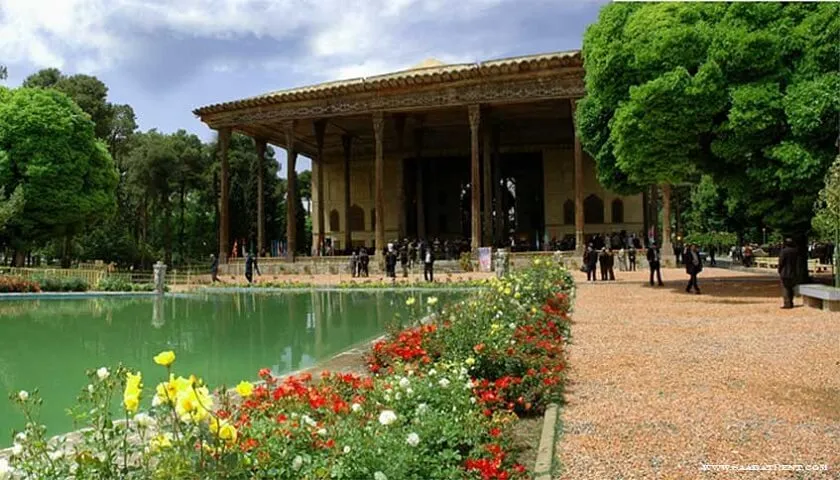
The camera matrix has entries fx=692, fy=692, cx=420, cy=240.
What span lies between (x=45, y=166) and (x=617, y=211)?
26.0m

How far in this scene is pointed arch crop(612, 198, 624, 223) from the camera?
34656 mm

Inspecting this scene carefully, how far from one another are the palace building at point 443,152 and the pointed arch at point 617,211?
0.05 meters

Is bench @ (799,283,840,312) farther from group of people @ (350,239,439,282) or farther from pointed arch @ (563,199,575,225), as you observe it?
pointed arch @ (563,199,575,225)

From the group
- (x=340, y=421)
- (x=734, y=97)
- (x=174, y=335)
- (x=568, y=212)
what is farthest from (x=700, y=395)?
(x=568, y=212)

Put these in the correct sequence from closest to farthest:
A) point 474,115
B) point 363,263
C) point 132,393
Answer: point 132,393, point 363,263, point 474,115

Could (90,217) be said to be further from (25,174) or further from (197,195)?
(197,195)

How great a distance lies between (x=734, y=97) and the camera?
46.2 ft

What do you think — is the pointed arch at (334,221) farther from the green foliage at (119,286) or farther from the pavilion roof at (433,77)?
the green foliage at (119,286)

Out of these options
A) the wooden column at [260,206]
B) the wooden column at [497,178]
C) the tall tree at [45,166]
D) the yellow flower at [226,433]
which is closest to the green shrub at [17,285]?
the tall tree at [45,166]

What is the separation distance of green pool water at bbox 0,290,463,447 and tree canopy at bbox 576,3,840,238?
6290 millimetres

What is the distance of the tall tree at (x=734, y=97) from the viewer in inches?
531

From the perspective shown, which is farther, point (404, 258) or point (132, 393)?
point (404, 258)

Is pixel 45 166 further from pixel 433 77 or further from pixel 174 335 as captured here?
pixel 174 335

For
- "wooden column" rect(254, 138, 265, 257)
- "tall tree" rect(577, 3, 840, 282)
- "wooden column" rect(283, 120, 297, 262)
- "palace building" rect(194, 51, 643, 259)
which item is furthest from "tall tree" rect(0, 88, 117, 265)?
"tall tree" rect(577, 3, 840, 282)
